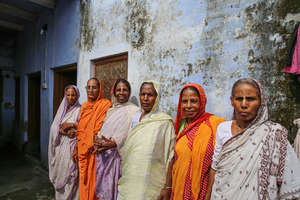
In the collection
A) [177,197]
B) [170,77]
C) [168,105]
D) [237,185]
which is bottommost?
[177,197]

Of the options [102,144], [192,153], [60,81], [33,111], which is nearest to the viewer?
[192,153]

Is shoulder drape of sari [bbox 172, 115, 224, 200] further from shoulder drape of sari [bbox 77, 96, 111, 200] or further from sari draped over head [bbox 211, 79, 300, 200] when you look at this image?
shoulder drape of sari [bbox 77, 96, 111, 200]

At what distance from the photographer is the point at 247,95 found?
4.29 feet

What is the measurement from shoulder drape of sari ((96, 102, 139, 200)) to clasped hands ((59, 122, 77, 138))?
2.07 ft

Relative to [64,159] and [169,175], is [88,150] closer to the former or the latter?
[64,159]

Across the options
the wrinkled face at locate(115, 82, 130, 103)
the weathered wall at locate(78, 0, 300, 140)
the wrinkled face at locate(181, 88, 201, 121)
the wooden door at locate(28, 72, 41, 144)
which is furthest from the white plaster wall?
the wooden door at locate(28, 72, 41, 144)

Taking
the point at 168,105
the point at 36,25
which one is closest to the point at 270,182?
the point at 168,105

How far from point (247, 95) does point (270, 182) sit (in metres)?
0.58

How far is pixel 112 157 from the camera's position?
8.16 ft

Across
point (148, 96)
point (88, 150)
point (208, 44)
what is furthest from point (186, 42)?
point (88, 150)

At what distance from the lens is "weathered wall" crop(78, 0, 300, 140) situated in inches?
72.6

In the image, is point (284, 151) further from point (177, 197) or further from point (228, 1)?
point (228, 1)

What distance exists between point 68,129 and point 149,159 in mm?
1704

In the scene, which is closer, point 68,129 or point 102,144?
point 102,144
